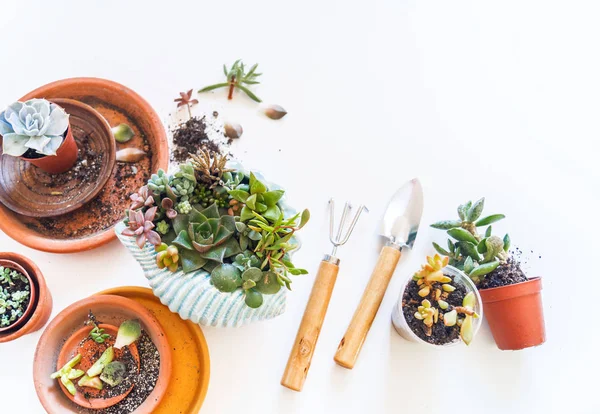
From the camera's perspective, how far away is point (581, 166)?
97cm

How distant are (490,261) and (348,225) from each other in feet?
0.79

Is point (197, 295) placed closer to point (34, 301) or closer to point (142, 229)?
point (142, 229)

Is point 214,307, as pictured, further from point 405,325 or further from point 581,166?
point 581,166

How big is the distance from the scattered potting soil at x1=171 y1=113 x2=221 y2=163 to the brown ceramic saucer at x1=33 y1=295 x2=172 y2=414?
27 centimetres

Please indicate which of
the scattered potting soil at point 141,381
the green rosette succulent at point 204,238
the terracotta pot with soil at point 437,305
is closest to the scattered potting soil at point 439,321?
the terracotta pot with soil at point 437,305

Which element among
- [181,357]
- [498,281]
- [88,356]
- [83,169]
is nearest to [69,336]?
[88,356]

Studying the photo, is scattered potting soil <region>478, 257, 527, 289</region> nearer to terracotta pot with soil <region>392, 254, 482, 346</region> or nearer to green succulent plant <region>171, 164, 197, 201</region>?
terracotta pot with soil <region>392, 254, 482, 346</region>

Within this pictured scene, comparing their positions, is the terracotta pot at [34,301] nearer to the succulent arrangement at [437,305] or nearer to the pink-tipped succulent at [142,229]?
the pink-tipped succulent at [142,229]

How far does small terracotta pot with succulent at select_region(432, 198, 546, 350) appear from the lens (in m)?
0.80

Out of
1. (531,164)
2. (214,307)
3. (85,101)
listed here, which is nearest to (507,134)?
(531,164)

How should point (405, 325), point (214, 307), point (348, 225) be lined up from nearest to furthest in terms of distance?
point (214, 307), point (405, 325), point (348, 225)

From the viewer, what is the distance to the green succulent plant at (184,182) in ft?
2.25

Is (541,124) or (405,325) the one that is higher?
(541,124)

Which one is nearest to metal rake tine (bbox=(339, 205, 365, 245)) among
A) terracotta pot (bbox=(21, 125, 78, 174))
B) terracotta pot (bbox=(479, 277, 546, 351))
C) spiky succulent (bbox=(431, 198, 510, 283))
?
spiky succulent (bbox=(431, 198, 510, 283))
